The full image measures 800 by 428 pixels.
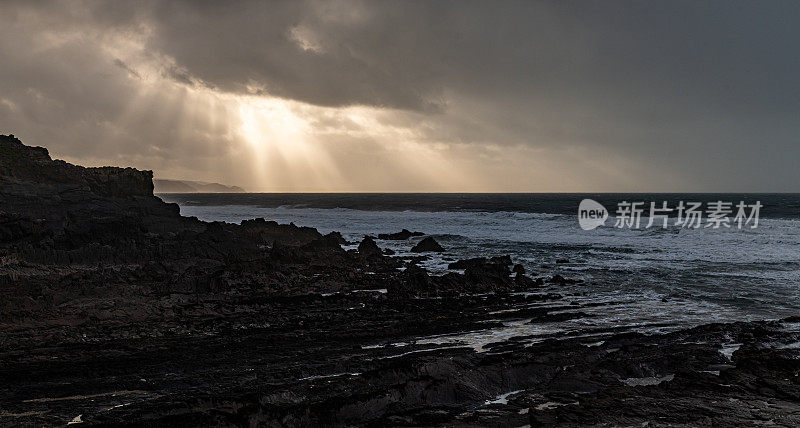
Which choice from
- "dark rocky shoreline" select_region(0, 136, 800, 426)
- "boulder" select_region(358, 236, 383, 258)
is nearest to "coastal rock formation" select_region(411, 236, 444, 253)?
"boulder" select_region(358, 236, 383, 258)

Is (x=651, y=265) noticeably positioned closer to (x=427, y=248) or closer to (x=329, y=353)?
(x=427, y=248)

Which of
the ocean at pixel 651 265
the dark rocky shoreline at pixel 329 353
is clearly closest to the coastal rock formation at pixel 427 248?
the ocean at pixel 651 265

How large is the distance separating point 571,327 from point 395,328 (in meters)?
4.39

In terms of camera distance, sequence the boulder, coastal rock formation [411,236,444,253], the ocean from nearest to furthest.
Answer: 1. the ocean
2. the boulder
3. coastal rock formation [411,236,444,253]

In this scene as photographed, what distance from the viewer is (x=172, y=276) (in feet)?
57.4

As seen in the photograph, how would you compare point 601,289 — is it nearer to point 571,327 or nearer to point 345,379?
A: point 571,327

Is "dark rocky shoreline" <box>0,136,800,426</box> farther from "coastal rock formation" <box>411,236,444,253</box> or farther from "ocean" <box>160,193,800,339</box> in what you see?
"coastal rock formation" <box>411,236,444,253</box>

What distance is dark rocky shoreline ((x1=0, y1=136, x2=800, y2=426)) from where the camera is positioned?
7188 millimetres

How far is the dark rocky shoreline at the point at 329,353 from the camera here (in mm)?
7188

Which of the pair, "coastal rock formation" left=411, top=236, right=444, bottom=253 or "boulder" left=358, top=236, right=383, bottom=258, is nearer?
"boulder" left=358, top=236, right=383, bottom=258

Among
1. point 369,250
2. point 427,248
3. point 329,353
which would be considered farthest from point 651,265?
point 329,353

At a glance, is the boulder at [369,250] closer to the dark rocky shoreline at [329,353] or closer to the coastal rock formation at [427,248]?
the coastal rock formation at [427,248]

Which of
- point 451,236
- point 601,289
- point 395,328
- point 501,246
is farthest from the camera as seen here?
point 451,236

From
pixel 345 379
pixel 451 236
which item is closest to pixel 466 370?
pixel 345 379
